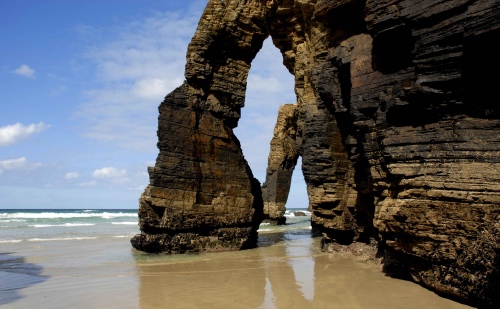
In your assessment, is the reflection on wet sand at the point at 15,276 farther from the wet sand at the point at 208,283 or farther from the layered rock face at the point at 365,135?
the layered rock face at the point at 365,135

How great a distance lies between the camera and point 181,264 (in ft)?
43.1

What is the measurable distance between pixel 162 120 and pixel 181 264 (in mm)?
6476

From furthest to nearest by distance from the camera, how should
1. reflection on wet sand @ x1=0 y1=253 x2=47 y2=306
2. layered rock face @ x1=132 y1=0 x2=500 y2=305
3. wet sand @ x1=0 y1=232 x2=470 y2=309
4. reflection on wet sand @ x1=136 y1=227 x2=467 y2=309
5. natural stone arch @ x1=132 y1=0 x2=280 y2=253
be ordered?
natural stone arch @ x1=132 y1=0 x2=280 y2=253, reflection on wet sand @ x1=0 y1=253 x2=47 y2=306, wet sand @ x1=0 y1=232 x2=470 y2=309, reflection on wet sand @ x1=136 y1=227 x2=467 y2=309, layered rock face @ x1=132 y1=0 x2=500 y2=305

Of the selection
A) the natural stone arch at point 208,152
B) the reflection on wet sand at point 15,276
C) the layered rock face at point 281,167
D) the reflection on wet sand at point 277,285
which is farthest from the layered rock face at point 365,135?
the layered rock face at point 281,167

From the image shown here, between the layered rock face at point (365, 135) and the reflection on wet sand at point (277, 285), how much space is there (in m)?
0.75

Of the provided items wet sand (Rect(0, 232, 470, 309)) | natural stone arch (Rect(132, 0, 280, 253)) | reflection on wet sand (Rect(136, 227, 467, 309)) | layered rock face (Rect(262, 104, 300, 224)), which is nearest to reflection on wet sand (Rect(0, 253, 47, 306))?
wet sand (Rect(0, 232, 470, 309))

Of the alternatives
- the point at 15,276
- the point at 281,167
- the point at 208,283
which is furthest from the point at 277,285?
the point at 281,167

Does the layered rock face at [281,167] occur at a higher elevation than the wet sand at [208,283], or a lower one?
higher

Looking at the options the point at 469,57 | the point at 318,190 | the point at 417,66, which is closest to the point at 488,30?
the point at 469,57

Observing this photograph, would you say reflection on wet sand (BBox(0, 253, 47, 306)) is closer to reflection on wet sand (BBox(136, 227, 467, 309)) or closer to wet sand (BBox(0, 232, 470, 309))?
wet sand (BBox(0, 232, 470, 309))

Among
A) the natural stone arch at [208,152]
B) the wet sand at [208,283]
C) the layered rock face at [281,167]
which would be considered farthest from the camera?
the layered rock face at [281,167]

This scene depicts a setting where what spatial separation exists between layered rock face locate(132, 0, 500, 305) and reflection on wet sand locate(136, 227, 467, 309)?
0.75m

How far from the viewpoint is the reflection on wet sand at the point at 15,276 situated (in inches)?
359

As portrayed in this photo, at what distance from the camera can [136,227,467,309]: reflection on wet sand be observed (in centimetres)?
759
